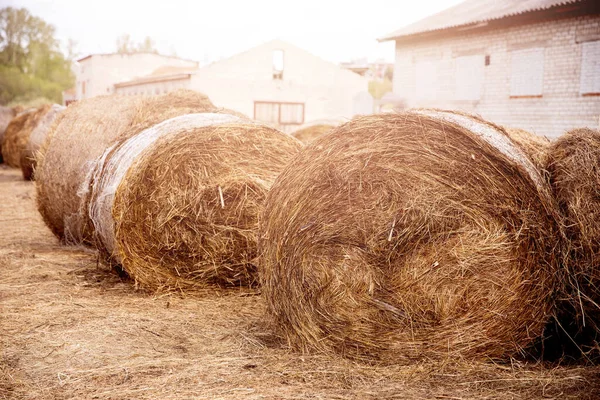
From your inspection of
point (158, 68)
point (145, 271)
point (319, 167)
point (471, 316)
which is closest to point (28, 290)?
point (145, 271)

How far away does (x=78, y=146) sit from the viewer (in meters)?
8.03

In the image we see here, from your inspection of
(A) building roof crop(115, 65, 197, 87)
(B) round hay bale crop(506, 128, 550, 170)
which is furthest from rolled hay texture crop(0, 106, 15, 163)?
(B) round hay bale crop(506, 128, 550, 170)

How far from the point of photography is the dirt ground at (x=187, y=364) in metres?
3.69

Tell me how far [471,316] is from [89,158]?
17.1ft

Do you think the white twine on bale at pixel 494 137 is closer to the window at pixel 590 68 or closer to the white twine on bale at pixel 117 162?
the white twine on bale at pixel 117 162

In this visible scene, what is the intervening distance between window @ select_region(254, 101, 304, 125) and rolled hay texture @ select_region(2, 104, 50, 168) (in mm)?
15178

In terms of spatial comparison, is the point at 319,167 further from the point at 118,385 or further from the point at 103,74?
the point at 103,74

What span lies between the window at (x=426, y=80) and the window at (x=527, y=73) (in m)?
3.22

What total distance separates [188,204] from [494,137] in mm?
2794

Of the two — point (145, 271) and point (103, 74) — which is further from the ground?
point (103, 74)

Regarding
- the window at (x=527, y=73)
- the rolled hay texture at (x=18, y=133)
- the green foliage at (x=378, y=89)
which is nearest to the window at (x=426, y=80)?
the window at (x=527, y=73)

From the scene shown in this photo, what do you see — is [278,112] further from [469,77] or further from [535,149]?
[535,149]

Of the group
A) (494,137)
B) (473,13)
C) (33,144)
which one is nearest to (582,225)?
(494,137)

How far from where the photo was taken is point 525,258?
163 inches
